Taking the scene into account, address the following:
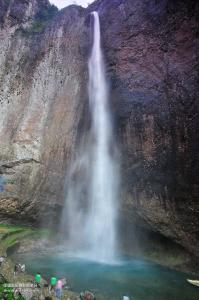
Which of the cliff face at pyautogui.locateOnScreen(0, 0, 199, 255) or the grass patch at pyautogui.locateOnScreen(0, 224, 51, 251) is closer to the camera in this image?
the cliff face at pyautogui.locateOnScreen(0, 0, 199, 255)

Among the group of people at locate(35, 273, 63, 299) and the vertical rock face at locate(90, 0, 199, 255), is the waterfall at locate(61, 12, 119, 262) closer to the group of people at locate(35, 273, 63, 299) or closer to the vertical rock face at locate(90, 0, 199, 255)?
the vertical rock face at locate(90, 0, 199, 255)

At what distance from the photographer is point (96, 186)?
58.0ft

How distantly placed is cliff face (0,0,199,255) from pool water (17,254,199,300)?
224 centimetres

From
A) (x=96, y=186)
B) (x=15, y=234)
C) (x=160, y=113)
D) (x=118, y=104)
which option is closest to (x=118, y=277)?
(x=96, y=186)

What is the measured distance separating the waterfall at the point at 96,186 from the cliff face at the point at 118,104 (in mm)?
737

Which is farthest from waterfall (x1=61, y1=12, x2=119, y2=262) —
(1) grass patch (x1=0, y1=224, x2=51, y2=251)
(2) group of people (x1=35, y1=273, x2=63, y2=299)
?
(2) group of people (x1=35, y1=273, x2=63, y2=299)

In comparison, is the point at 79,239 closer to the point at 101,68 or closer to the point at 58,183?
the point at 58,183

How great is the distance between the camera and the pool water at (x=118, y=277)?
31.6 feet

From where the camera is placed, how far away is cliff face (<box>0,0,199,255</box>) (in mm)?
14305

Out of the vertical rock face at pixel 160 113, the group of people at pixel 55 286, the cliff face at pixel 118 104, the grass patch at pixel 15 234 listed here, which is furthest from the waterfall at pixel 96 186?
the group of people at pixel 55 286

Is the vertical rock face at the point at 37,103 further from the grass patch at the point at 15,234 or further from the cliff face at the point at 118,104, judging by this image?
the grass patch at the point at 15,234

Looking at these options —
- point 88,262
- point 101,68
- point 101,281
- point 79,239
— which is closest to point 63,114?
point 101,68

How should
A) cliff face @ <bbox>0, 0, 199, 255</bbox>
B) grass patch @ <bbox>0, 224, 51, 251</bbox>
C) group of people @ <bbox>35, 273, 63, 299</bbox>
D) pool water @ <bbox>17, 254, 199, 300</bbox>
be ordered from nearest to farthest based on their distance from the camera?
group of people @ <bbox>35, 273, 63, 299</bbox> → pool water @ <bbox>17, 254, 199, 300</bbox> → cliff face @ <bbox>0, 0, 199, 255</bbox> → grass patch @ <bbox>0, 224, 51, 251</bbox>

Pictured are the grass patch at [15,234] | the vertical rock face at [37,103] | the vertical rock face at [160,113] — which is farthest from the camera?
the vertical rock face at [37,103]
